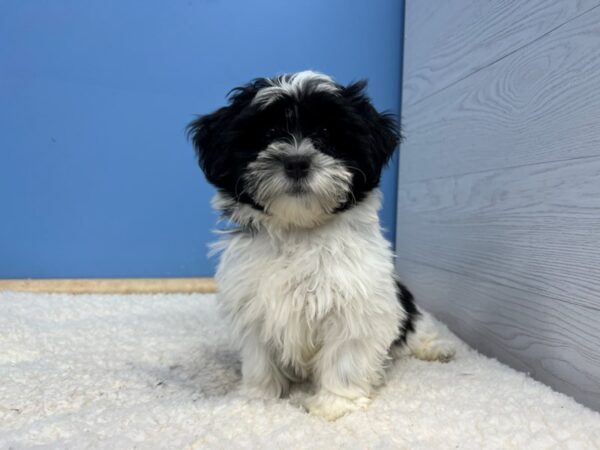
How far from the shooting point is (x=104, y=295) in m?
2.28

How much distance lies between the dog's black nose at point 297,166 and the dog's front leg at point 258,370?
0.44 m

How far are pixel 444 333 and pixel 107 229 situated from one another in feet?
5.27

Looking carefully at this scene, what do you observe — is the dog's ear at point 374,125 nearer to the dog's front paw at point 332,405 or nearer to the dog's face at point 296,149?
the dog's face at point 296,149

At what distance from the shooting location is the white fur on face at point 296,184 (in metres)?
1.10

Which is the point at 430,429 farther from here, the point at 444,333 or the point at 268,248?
the point at 444,333

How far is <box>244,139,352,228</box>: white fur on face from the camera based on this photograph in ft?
3.62

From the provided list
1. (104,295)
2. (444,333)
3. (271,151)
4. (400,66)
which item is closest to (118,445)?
(271,151)

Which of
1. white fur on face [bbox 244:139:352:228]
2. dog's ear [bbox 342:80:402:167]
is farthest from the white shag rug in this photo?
dog's ear [bbox 342:80:402:167]

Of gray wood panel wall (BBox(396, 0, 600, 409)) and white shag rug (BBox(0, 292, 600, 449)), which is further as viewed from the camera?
gray wood panel wall (BBox(396, 0, 600, 409))

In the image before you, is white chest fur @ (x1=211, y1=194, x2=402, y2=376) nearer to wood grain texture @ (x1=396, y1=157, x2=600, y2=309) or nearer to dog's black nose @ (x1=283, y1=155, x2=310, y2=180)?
dog's black nose @ (x1=283, y1=155, x2=310, y2=180)

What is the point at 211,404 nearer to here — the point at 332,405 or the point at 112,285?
the point at 332,405

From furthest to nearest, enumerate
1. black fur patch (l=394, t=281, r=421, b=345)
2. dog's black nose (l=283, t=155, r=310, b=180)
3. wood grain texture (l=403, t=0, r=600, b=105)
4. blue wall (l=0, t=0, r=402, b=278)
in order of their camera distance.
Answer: blue wall (l=0, t=0, r=402, b=278)
black fur patch (l=394, t=281, r=421, b=345)
wood grain texture (l=403, t=0, r=600, b=105)
dog's black nose (l=283, t=155, r=310, b=180)

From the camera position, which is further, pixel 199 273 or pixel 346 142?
pixel 199 273

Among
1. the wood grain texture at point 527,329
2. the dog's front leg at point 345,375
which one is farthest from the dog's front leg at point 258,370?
the wood grain texture at point 527,329
